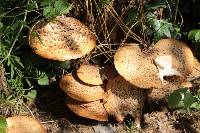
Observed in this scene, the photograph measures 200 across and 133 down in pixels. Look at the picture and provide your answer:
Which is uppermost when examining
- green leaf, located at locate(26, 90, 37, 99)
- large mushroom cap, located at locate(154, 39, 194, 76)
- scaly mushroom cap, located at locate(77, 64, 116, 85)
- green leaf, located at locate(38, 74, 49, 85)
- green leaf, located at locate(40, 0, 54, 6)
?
green leaf, located at locate(40, 0, 54, 6)

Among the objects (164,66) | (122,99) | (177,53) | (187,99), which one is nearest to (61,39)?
(122,99)

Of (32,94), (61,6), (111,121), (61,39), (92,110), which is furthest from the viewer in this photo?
(32,94)

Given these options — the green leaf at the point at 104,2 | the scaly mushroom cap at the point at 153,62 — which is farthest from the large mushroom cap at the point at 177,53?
the green leaf at the point at 104,2

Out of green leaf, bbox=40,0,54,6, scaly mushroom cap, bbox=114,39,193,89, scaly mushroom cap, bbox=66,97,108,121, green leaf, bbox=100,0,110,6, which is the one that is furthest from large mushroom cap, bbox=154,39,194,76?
green leaf, bbox=40,0,54,6

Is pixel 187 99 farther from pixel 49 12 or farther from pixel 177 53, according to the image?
pixel 49 12

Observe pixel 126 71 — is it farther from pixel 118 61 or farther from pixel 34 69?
pixel 34 69

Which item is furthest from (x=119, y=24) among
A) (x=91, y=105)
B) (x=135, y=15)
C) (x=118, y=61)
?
(x=91, y=105)

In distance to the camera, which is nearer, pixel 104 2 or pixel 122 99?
pixel 104 2

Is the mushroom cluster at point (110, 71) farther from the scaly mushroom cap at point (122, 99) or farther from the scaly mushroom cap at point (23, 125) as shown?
the scaly mushroom cap at point (23, 125)

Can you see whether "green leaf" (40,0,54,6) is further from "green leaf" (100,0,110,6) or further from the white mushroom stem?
the white mushroom stem
